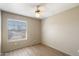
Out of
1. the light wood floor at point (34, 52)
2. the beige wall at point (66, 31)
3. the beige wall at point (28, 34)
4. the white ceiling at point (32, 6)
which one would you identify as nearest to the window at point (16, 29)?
the beige wall at point (28, 34)

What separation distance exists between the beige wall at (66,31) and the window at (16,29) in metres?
1.99

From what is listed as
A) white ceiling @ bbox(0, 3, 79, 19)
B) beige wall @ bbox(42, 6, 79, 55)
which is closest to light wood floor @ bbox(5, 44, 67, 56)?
beige wall @ bbox(42, 6, 79, 55)

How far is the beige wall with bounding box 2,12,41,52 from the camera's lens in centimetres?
336

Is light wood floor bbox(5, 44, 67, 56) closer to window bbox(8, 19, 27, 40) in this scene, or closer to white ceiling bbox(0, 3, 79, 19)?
window bbox(8, 19, 27, 40)

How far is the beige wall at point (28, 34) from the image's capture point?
11.0 feet

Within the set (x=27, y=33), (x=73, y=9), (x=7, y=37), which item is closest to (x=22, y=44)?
(x=27, y=33)

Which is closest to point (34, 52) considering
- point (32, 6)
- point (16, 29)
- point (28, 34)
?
point (28, 34)

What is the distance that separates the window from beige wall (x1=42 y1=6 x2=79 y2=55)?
1994 millimetres

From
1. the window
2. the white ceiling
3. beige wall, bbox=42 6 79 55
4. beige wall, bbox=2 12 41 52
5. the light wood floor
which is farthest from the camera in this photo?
the window

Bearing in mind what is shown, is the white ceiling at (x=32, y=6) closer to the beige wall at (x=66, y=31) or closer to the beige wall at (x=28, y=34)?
the beige wall at (x=66, y=31)

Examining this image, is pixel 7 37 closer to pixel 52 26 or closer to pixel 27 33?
pixel 27 33

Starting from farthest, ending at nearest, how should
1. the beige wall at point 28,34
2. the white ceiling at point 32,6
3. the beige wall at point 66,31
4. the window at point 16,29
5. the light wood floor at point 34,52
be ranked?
the window at point 16,29
the beige wall at point 28,34
the light wood floor at point 34,52
the beige wall at point 66,31
the white ceiling at point 32,6

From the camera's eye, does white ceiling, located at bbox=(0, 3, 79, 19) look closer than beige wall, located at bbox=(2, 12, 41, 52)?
Yes

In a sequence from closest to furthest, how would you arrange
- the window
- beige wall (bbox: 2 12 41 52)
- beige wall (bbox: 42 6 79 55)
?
1. beige wall (bbox: 42 6 79 55)
2. beige wall (bbox: 2 12 41 52)
3. the window
